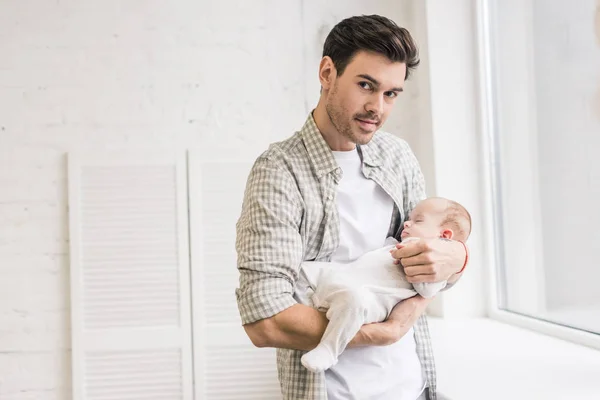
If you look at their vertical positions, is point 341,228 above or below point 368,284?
above

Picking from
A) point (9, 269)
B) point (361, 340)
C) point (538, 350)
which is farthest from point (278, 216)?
point (9, 269)

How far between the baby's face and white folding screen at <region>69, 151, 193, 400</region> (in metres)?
1.46

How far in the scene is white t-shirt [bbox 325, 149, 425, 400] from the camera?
4.96ft

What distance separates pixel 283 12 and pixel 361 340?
196 cm

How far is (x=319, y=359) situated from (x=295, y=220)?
308 mm

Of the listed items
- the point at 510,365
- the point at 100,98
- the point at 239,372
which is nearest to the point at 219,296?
the point at 239,372

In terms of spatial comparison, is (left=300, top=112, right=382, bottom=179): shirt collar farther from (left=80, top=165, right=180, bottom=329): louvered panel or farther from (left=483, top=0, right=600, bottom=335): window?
(left=80, top=165, right=180, bottom=329): louvered panel

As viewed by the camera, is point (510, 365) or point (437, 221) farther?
point (510, 365)

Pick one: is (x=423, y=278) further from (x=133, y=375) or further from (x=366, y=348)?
(x=133, y=375)

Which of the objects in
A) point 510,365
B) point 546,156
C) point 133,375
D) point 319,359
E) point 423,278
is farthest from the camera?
point 133,375

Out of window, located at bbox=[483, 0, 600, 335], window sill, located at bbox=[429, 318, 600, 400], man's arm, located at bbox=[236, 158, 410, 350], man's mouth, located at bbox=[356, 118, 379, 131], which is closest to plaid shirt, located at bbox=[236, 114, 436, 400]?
man's arm, located at bbox=[236, 158, 410, 350]

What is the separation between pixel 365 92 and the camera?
1548 mm

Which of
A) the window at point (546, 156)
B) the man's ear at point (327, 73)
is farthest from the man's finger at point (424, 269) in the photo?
the window at point (546, 156)

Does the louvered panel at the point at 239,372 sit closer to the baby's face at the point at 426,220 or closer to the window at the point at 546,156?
the window at the point at 546,156
